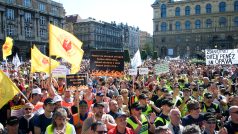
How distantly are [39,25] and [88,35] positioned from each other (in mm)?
31628

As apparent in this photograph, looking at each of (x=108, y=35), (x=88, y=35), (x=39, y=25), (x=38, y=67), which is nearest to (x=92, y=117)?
(x=38, y=67)

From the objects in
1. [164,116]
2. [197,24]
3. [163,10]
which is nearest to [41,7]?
[163,10]

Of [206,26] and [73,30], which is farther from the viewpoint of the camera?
[73,30]

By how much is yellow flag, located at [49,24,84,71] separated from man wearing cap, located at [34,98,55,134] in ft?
6.77

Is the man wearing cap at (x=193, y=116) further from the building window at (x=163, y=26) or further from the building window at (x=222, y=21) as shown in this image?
the building window at (x=163, y=26)

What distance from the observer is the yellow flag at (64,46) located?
7223 millimetres

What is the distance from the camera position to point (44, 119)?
17.4 ft

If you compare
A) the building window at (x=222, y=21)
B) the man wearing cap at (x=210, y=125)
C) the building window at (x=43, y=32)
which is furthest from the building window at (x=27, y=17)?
the man wearing cap at (x=210, y=125)

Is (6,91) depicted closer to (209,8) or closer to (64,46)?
(64,46)

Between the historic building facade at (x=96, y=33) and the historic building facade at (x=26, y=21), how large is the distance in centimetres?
2533

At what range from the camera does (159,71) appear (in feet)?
41.6

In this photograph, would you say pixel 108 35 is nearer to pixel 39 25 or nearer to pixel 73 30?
pixel 73 30

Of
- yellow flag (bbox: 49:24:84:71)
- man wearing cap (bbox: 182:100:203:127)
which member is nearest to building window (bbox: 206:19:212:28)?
yellow flag (bbox: 49:24:84:71)

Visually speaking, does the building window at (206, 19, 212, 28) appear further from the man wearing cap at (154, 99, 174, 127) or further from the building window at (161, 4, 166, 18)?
the man wearing cap at (154, 99, 174, 127)
